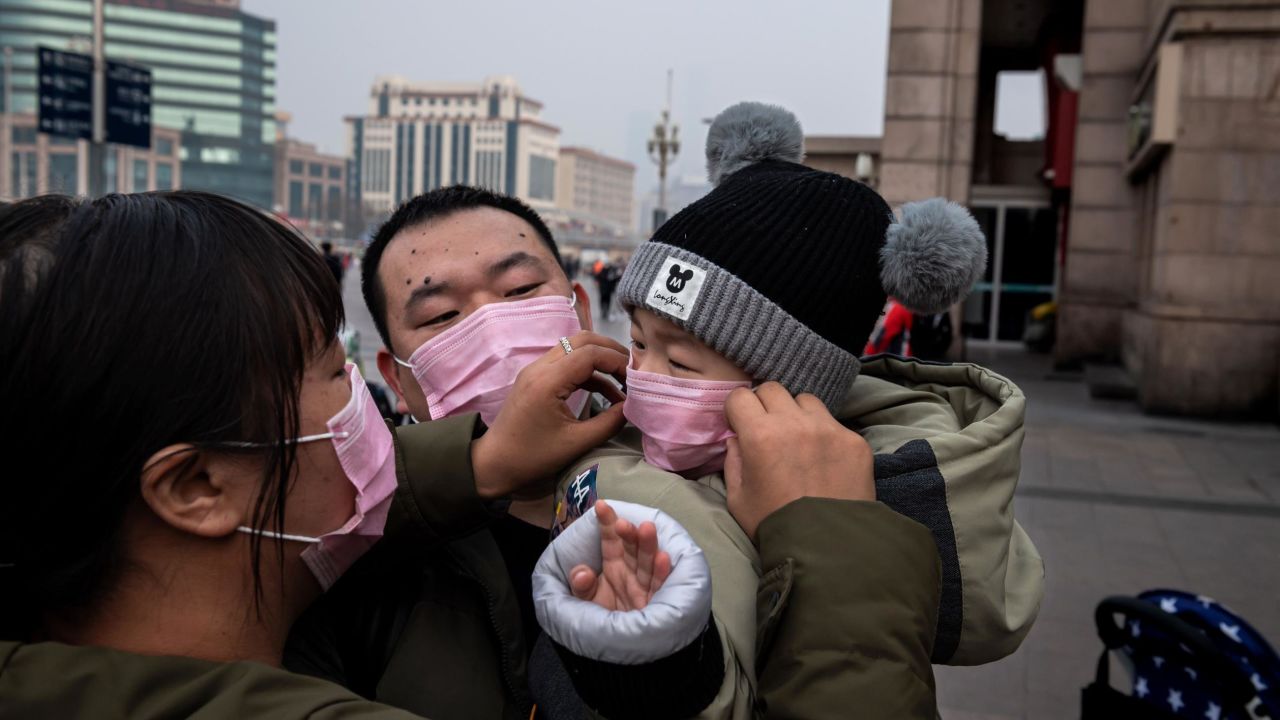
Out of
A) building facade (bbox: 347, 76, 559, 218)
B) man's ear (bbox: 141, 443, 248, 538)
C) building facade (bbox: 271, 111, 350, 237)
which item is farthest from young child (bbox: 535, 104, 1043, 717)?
building facade (bbox: 347, 76, 559, 218)

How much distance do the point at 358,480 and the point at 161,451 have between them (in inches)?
12.3

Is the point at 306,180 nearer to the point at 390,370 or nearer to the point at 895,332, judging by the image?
the point at 895,332

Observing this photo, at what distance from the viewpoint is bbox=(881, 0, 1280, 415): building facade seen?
10766mm

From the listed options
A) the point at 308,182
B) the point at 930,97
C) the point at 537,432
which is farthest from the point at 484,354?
the point at 308,182

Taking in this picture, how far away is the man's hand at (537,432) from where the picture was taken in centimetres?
A: 161

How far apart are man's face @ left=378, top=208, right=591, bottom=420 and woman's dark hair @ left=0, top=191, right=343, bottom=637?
95cm

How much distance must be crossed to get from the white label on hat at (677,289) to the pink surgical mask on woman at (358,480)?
20.0 inches

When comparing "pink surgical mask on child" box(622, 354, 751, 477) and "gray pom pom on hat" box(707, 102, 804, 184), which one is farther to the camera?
"gray pom pom on hat" box(707, 102, 804, 184)

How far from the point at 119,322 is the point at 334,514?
383mm

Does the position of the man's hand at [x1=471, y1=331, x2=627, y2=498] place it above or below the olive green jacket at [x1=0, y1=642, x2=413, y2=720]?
above

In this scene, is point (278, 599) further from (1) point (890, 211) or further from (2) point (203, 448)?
(1) point (890, 211)

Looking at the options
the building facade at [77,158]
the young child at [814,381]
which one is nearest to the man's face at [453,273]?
the young child at [814,381]

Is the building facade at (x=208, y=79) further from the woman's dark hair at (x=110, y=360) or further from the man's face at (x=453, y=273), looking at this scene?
the woman's dark hair at (x=110, y=360)

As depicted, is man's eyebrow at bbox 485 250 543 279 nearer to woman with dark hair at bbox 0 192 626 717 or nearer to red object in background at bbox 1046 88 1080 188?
woman with dark hair at bbox 0 192 626 717
